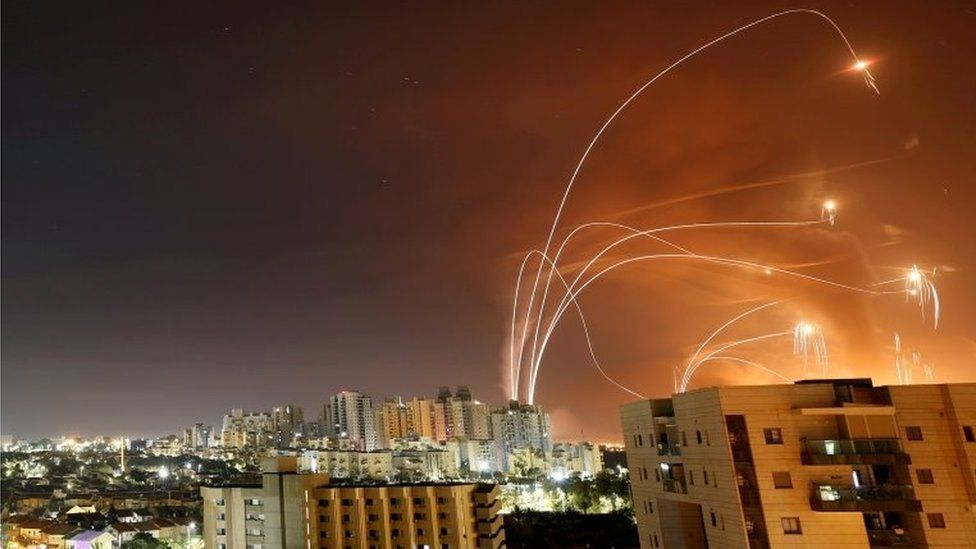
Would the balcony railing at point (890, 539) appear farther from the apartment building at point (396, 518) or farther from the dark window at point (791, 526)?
the apartment building at point (396, 518)

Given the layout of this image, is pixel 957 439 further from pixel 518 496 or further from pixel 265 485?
pixel 518 496

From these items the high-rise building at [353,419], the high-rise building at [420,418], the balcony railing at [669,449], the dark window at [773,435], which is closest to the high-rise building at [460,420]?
the high-rise building at [420,418]

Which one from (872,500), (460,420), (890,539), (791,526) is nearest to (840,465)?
(872,500)

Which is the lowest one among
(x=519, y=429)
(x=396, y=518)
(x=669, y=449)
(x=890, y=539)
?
(x=890, y=539)

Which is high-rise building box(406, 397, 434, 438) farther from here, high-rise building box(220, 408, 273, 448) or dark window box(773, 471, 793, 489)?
dark window box(773, 471, 793, 489)

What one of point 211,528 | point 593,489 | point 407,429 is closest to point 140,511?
point 211,528

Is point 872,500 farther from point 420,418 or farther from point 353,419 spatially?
point 353,419
